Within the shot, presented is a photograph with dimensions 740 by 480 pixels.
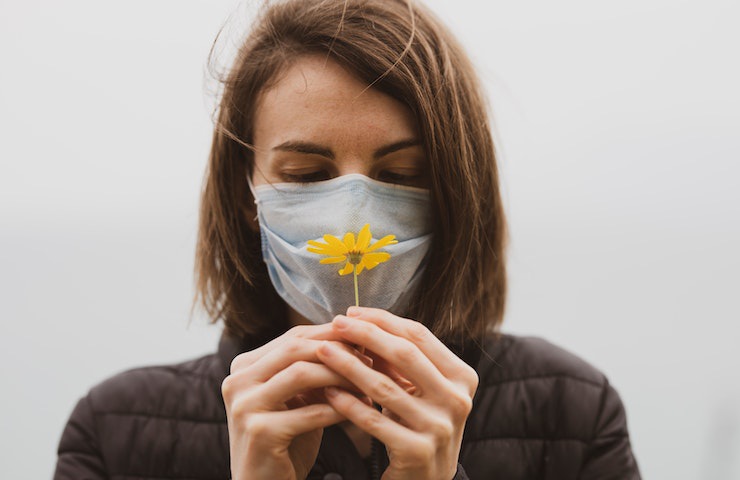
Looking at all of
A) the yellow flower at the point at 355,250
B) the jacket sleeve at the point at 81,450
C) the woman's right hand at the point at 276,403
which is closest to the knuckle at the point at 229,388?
the woman's right hand at the point at 276,403

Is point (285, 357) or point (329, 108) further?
point (329, 108)

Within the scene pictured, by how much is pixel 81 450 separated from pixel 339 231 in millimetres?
774

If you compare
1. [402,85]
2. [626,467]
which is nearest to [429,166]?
[402,85]

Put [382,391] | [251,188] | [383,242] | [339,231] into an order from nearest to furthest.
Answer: [382,391], [383,242], [339,231], [251,188]

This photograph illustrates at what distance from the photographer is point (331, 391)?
2.56 ft

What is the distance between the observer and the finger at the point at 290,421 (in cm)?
76

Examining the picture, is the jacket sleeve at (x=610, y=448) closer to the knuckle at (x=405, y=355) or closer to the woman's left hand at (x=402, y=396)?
the woman's left hand at (x=402, y=396)

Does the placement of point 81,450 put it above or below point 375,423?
below

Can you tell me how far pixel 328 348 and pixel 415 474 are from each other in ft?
0.66

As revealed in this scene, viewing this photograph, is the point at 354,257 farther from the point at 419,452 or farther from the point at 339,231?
the point at 419,452

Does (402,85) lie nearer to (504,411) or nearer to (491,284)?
(491,284)

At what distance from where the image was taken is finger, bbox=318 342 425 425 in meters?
0.73

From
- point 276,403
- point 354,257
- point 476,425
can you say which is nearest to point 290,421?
point 276,403

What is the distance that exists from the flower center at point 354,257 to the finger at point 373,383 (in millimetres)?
170
